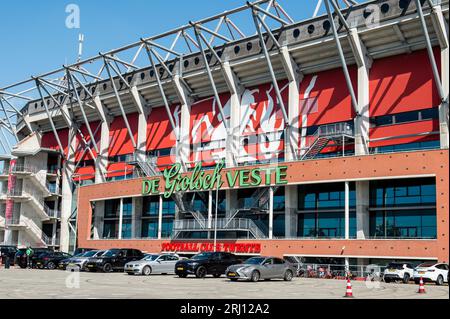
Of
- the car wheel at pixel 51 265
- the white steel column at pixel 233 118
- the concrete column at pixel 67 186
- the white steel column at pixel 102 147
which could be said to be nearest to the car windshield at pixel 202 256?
the car wheel at pixel 51 265

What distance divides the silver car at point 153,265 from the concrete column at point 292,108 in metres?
16.9

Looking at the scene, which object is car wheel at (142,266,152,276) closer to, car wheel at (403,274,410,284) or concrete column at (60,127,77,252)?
car wheel at (403,274,410,284)

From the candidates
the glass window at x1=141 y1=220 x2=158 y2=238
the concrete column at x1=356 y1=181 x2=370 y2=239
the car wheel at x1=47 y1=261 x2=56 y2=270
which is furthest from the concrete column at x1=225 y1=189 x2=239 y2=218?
the car wheel at x1=47 y1=261 x2=56 y2=270

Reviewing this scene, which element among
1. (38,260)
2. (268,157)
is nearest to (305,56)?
(268,157)

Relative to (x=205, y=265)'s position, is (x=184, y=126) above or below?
above

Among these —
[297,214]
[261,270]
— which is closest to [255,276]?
[261,270]

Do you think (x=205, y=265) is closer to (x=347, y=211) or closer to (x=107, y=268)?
(x=107, y=268)

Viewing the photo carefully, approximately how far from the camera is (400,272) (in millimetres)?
34594

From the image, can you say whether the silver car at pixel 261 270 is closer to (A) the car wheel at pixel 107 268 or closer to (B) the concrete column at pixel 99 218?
(A) the car wheel at pixel 107 268

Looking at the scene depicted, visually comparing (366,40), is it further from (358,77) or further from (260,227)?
(260,227)

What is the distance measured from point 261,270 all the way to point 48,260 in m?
22.0

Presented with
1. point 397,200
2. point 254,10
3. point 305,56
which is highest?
point 254,10

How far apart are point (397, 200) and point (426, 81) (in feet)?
30.1

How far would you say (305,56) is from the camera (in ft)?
167
